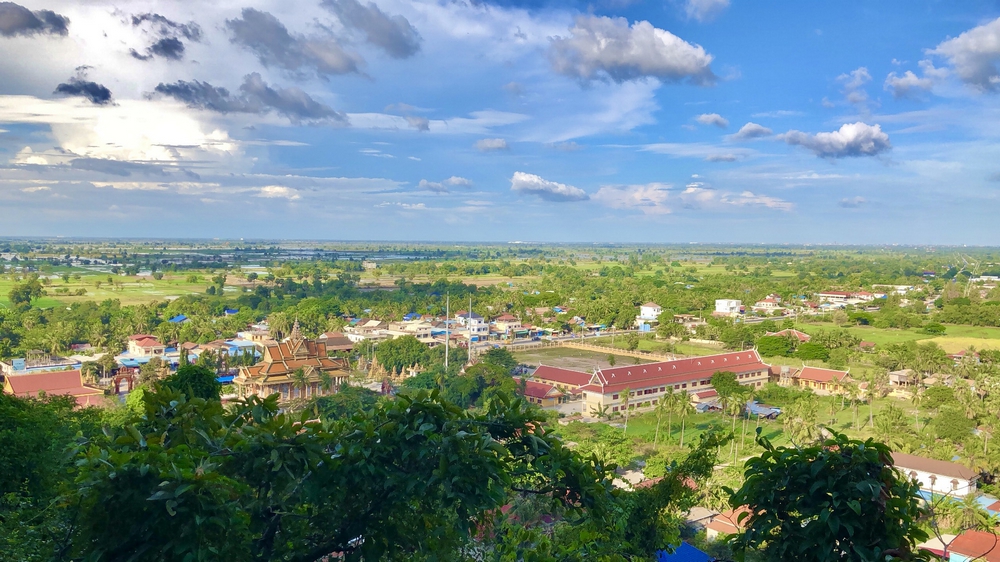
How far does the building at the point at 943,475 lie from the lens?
43.9 ft

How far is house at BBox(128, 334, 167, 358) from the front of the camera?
2862cm

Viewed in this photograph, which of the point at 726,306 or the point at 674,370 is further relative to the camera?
the point at 726,306

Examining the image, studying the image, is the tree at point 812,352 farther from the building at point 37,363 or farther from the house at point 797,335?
the building at point 37,363

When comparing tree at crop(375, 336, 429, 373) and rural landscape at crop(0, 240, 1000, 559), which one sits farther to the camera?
tree at crop(375, 336, 429, 373)

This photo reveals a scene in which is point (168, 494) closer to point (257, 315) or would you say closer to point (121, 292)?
point (257, 315)

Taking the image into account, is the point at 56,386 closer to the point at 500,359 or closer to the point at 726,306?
the point at 500,359

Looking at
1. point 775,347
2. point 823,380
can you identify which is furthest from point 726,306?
point 823,380

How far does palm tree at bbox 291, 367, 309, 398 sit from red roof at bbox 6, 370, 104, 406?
510 cm

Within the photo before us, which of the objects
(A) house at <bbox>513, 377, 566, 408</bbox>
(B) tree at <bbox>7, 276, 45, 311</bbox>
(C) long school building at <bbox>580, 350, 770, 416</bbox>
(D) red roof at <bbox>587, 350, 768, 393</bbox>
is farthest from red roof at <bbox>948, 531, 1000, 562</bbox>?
(B) tree at <bbox>7, 276, 45, 311</bbox>

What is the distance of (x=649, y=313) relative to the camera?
45.2 m

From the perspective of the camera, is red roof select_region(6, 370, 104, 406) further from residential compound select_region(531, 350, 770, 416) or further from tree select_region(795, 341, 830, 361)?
tree select_region(795, 341, 830, 361)

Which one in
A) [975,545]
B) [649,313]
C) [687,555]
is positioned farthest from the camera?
[649,313]

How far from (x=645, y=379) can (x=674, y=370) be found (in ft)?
5.12

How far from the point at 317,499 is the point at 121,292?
171ft
